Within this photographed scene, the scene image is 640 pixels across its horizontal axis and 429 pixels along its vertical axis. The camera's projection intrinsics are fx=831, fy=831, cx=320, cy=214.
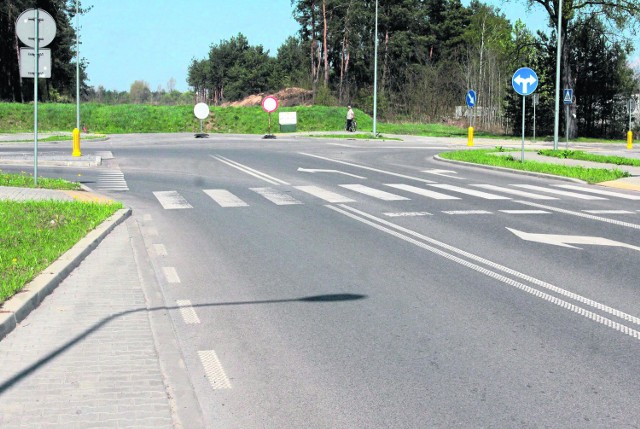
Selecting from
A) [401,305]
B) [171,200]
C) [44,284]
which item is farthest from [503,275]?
[171,200]

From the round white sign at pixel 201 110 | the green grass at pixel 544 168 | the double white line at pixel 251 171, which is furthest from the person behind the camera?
the round white sign at pixel 201 110

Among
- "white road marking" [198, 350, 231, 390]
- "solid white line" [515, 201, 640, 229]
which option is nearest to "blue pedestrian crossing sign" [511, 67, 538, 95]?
"solid white line" [515, 201, 640, 229]

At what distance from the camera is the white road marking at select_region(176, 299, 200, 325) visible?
23.2 feet

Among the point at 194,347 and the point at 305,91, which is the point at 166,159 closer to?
the point at 194,347

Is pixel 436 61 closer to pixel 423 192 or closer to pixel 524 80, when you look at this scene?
pixel 524 80

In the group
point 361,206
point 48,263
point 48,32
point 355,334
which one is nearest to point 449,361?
point 355,334

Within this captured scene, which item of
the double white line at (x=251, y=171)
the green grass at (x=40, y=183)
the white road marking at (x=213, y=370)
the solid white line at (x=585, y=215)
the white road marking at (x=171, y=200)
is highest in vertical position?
the double white line at (x=251, y=171)

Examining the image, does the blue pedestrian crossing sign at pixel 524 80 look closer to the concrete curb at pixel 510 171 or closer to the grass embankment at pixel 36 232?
the concrete curb at pixel 510 171

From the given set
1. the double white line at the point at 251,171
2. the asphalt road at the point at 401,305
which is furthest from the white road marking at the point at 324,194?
the double white line at the point at 251,171

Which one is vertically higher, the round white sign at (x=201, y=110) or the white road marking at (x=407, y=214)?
the round white sign at (x=201, y=110)

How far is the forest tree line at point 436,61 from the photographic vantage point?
52.4 metres

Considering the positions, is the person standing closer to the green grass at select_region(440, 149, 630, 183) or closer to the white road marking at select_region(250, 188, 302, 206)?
the green grass at select_region(440, 149, 630, 183)

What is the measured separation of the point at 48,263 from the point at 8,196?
22.2 feet

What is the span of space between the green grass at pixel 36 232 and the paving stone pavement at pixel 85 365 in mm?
433
